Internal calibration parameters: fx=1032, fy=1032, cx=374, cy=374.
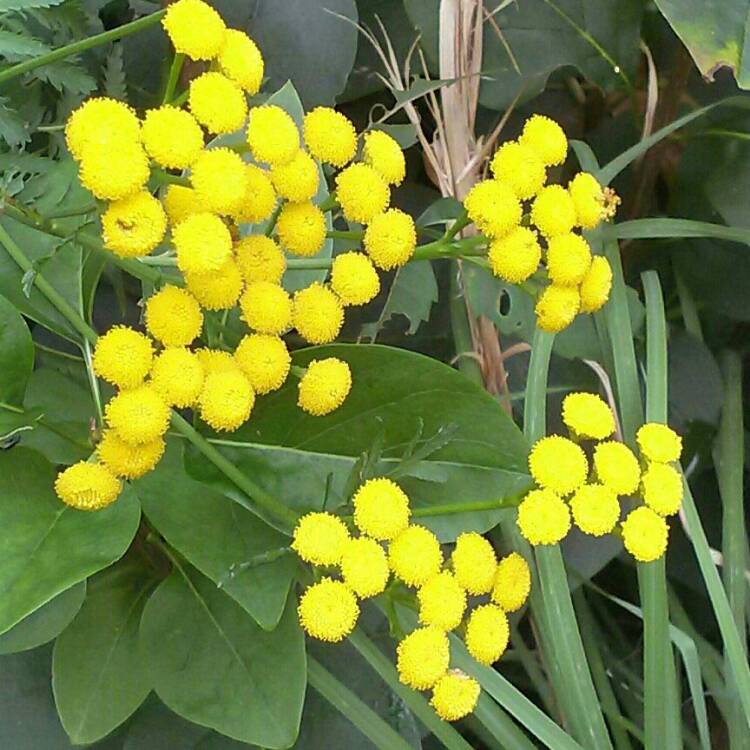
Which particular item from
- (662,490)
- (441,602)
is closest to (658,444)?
(662,490)

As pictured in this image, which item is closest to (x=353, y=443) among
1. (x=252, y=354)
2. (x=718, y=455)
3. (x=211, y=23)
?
(x=252, y=354)

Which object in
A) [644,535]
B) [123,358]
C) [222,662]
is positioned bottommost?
[222,662]

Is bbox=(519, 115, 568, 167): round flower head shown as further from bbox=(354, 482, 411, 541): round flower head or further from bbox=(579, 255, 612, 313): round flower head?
bbox=(354, 482, 411, 541): round flower head

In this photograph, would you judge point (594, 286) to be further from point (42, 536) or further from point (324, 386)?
point (42, 536)

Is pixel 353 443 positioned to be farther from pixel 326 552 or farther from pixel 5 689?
pixel 5 689

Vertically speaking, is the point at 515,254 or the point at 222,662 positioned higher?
the point at 515,254
